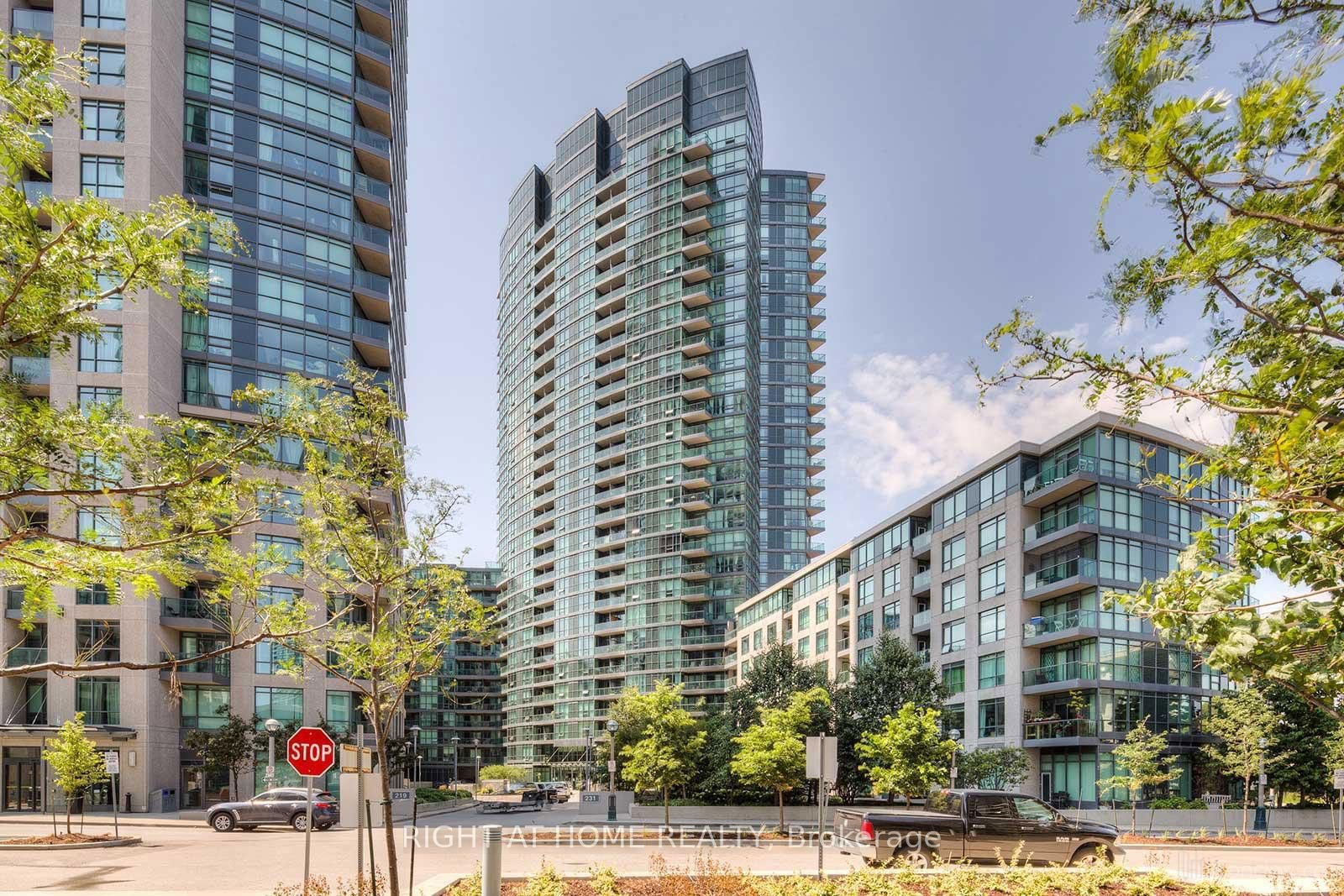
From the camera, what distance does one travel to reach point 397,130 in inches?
2672

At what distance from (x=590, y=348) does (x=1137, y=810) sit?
75.8 m

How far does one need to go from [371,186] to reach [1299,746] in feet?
210

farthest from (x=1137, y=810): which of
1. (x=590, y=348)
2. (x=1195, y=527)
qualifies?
(x=590, y=348)

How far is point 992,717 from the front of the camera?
4784 centimetres

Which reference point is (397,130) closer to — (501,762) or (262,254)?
(262,254)

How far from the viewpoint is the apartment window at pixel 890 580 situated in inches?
2334

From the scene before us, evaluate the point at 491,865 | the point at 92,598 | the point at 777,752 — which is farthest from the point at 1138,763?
the point at 92,598

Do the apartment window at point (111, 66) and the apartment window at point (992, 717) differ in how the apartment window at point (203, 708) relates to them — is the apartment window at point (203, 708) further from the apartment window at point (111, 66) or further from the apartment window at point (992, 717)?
the apartment window at point (992, 717)

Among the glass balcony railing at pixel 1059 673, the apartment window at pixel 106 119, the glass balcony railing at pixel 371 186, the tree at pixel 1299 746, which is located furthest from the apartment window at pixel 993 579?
the apartment window at pixel 106 119

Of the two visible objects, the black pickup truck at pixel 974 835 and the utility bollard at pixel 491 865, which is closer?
the utility bollard at pixel 491 865

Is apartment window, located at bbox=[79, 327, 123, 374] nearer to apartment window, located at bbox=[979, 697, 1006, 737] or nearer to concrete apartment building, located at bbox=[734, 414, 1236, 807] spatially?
concrete apartment building, located at bbox=[734, 414, 1236, 807]

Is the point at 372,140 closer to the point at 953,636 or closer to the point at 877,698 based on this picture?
the point at 877,698

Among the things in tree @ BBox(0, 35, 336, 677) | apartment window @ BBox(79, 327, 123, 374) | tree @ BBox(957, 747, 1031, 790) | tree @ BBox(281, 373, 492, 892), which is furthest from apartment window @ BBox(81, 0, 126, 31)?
tree @ BBox(957, 747, 1031, 790)

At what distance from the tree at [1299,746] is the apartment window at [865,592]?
25.9 meters
